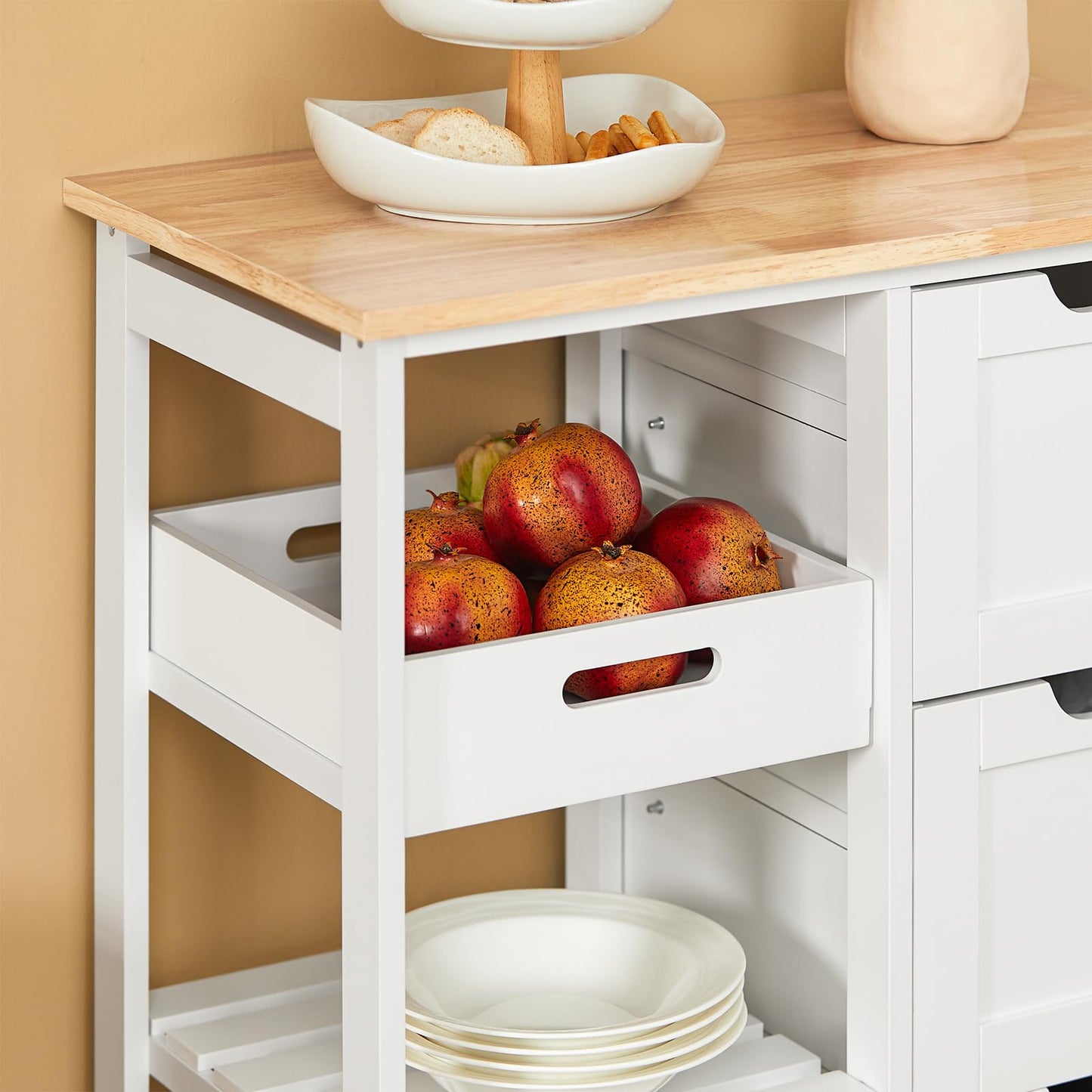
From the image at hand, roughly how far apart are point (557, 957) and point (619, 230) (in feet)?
1.95

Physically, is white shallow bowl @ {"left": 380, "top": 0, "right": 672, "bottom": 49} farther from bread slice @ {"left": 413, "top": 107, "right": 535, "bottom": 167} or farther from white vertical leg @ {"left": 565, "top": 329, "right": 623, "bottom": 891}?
white vertical leg @ {"left": 565, "top": 329, "right": 623, "bottom": 891}

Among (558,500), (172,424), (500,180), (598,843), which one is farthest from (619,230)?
(598,843)

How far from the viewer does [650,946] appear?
1530 mm

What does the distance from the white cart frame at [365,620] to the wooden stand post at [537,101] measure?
0.14m

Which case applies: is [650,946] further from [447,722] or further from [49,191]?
[49,191]

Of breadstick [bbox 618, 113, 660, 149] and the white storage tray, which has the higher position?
breadstick [bbox 618, 113, 660, 149]

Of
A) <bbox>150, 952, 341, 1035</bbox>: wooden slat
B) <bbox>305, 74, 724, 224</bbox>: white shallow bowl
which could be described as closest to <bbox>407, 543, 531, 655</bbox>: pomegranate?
<bbox>305, 74, 724, 224</bbox>: white shallow bowl

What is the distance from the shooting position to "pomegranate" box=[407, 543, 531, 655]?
125 centimetres

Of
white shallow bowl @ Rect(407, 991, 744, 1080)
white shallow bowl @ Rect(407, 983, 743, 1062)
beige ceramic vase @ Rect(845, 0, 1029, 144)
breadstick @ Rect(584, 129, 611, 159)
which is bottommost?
white shallow bowl @ Rect(407, 991, 744, 1080)

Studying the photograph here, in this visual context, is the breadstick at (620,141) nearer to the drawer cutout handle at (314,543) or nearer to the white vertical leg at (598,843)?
the drawer cutout handle at (314,543)

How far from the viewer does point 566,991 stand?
1.54 meters

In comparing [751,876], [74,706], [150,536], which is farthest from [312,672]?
[751,876]

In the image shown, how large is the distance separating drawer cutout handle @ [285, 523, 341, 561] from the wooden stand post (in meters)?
0.38

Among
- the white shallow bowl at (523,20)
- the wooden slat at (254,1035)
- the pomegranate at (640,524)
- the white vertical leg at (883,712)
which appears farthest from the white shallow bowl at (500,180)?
the wooden slat at (254,1035)
